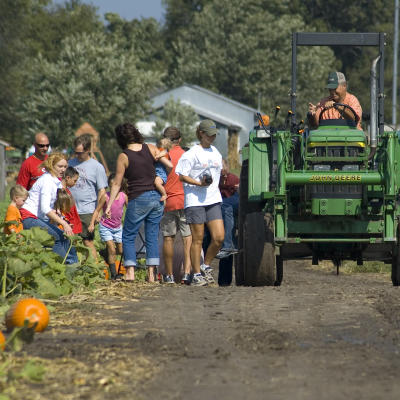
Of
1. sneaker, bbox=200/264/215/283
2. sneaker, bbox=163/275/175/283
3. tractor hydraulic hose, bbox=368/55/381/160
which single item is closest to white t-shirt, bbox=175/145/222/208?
sneaker, bbox=200/264/215/283

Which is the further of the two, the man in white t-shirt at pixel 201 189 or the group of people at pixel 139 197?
the man in white t-shirt at pixel 201 189

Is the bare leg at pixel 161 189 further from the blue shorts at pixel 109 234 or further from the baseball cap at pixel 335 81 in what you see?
the blue shorts at pixel 109 234

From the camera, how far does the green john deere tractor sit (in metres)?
10.6

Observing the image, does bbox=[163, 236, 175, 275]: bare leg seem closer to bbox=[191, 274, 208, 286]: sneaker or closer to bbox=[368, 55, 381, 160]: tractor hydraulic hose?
bbox=[191, 274, 208, 286]: sneaker

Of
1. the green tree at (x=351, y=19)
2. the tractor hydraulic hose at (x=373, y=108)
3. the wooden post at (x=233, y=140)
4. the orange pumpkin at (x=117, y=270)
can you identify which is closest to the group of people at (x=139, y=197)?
the orange pumpkin at (x=117, y=270)

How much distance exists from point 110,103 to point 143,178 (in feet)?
155

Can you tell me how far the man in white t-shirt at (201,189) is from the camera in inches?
450

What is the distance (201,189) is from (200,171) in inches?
8.6

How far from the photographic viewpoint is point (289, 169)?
1083 centimetres

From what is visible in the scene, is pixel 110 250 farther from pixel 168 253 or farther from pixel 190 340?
pixel 190 340

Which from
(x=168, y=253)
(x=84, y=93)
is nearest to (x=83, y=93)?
(x=84, y=93)

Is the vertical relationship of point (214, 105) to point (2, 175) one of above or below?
above

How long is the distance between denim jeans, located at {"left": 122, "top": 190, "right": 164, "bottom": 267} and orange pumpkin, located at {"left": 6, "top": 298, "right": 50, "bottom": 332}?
3680mm

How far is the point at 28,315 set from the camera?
7.58 meters
